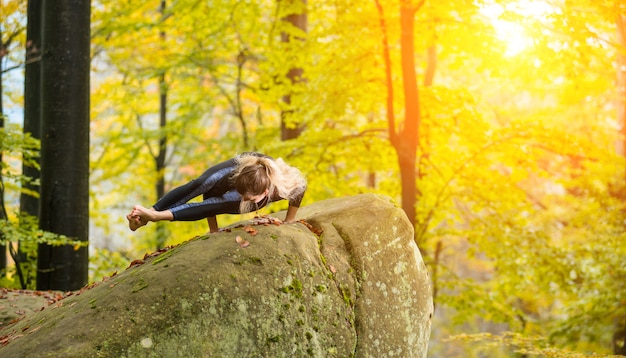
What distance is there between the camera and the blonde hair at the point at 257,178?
15.0 feet

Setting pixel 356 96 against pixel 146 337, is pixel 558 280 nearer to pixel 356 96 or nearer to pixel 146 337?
pixel 356 96

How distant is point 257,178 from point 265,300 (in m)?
1.12

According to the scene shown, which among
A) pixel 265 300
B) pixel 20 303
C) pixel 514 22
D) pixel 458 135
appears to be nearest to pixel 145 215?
pixel 265 300

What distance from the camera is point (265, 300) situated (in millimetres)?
3877

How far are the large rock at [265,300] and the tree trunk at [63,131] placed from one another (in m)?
2.41

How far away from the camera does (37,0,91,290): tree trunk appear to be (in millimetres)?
6527

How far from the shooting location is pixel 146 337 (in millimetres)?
3436

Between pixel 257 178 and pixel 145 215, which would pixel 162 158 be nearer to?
pixel 257 178

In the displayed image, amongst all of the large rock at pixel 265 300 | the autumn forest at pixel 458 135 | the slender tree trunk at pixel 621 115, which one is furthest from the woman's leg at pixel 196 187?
the slender tree trunk at pixel 621 115

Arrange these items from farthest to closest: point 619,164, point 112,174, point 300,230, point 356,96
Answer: point 112,174 → point 356,96 → point 619,164 → point 300,230

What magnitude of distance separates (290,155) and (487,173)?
363 centimetres

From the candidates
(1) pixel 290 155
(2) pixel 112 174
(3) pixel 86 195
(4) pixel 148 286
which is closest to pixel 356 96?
(1) pixel 290 155

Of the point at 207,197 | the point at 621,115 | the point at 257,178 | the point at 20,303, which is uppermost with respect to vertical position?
the point at 621,115

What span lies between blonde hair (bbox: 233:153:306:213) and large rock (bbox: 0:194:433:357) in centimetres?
26
